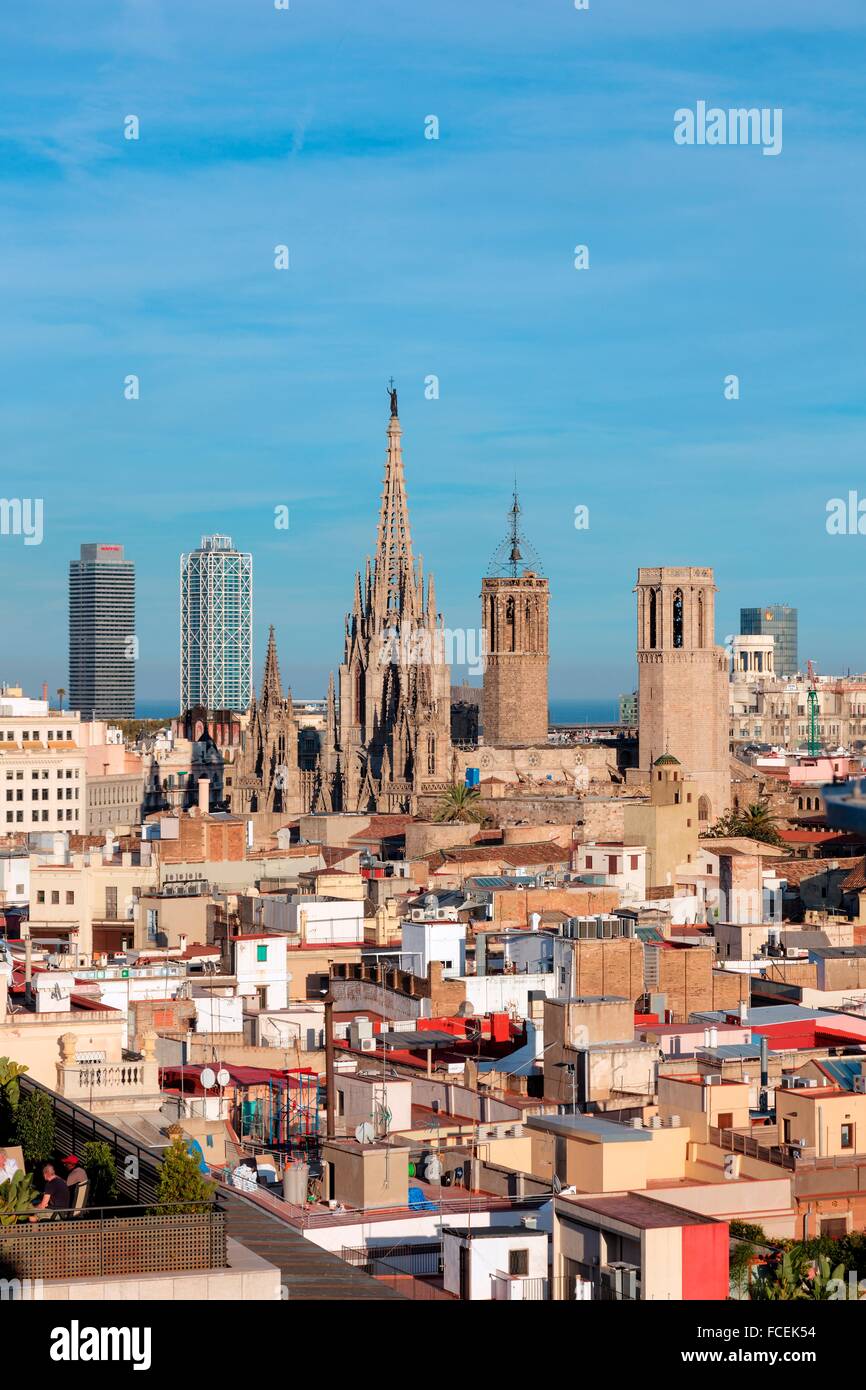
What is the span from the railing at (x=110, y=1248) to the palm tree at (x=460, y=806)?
202ft

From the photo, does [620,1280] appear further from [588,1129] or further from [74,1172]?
[588,1129]

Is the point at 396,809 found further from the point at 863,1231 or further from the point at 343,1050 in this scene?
the point at 863,1231

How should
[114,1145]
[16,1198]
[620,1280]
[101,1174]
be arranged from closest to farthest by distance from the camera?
[16,1198]
[101,1174]
[114,1145]
[620,1280]

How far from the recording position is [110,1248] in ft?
41.9

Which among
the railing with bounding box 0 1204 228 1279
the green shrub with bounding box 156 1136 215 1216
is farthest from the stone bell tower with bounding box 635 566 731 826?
the railing with bounding box 0 1204 228 1279

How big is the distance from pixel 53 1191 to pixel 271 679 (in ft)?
256

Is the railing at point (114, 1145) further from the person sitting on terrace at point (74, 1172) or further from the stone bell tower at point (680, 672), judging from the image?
the stone bell tower at point (680, 672)

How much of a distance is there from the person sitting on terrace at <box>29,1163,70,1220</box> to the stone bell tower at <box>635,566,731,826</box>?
237 feet

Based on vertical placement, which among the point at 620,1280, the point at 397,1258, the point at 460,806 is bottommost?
the point at 397,1258

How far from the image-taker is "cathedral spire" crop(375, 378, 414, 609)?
97.3 m

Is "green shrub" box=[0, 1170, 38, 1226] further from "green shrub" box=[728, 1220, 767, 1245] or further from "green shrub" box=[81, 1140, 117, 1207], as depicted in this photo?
"green shrub" box=[728, 1220, 767, 1245]

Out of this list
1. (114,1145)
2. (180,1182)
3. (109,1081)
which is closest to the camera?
(180,1182)

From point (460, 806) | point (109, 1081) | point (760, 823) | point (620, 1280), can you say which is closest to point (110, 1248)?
point (620, 1280)

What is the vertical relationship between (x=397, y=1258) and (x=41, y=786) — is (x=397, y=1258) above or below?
below
